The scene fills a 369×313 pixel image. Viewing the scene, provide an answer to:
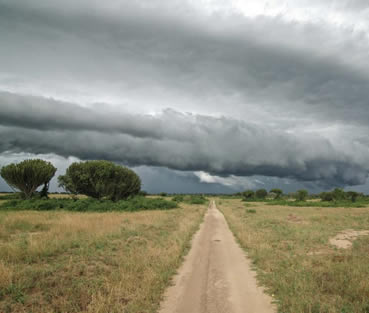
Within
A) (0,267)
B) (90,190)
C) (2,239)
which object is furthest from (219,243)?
(90,190)

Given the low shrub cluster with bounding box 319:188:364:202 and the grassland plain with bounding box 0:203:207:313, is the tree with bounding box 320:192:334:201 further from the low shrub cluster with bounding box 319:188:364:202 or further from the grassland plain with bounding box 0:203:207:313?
the grassland plain with bounding box 0:203:207:313

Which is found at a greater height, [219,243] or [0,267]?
[0,267]

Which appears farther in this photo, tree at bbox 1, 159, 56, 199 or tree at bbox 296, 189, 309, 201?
tree at bbox 296, 189, 309, 201

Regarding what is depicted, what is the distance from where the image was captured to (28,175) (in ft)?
186

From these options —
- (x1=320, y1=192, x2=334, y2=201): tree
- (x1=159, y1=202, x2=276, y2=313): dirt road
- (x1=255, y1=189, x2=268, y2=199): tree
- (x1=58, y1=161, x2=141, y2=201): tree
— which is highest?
(x1=58, y1=161, x2=141, y2=201): tree

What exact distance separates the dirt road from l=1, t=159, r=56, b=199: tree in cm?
5331

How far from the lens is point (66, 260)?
12469 mm

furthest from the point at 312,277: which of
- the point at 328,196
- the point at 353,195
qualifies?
the point at 328,196

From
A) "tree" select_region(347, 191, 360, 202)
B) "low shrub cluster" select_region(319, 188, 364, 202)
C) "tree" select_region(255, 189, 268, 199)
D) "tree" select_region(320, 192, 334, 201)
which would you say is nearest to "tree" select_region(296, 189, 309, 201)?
"tree" select_region(320, 192, 334, 201)

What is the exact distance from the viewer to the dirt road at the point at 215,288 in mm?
7992

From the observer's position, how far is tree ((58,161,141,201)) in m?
56.8

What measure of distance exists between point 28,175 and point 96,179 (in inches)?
585

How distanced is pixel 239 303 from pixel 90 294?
16.3 feet

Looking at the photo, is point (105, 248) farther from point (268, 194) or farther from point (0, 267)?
point (268, 194)
